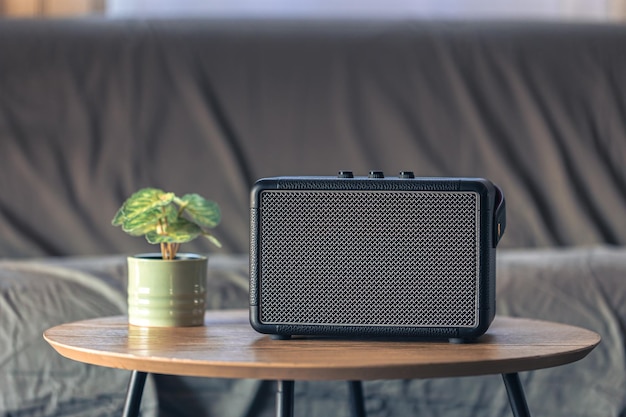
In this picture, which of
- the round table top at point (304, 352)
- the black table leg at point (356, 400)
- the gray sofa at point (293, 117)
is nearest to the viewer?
the round table top at point (304, 352)

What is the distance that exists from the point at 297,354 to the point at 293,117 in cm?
103

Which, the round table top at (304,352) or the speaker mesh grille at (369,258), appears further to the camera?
the speaker mesh grille at (369,258)

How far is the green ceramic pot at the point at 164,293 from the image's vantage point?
Answer: 904 mm

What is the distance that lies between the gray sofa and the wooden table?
2.19 ft

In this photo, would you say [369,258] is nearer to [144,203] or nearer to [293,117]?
[144,203]

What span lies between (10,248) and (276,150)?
1.65 ft

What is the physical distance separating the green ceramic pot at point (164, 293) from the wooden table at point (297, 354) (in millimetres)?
20

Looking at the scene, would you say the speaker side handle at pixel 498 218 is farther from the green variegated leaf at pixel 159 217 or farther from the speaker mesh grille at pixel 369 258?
the green variegated leaf at pixel 159 217

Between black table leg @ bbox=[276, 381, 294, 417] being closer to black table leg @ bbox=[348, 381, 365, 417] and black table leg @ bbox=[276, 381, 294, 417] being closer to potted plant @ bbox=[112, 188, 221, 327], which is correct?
potted plant @ bbox=[112, 188, 221, 327]

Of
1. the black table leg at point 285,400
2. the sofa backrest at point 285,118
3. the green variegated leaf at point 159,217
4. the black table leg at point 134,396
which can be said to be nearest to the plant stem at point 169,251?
the green variegated leaf at point 159,217

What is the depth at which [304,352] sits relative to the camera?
739 millimetres

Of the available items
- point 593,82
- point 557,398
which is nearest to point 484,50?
point 593,82

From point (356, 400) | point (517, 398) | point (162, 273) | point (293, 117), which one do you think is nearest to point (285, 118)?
point (293, 117)

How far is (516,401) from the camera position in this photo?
84 cm
